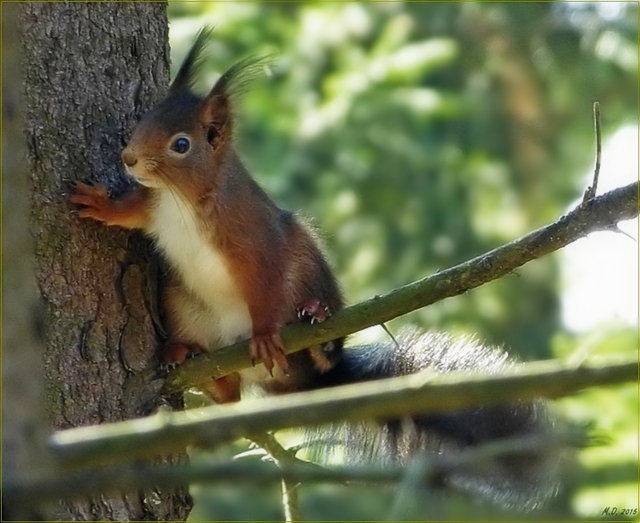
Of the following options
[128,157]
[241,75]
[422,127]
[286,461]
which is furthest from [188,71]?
[422,127]

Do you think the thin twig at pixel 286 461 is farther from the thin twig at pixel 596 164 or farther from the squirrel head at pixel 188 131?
the thin twig at pixel 596 164

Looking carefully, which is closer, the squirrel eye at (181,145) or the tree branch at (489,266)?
the tree branch at (489,266)

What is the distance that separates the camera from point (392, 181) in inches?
257

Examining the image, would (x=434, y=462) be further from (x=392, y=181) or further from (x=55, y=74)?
(x=392, y=181)

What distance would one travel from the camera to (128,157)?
7.64ft

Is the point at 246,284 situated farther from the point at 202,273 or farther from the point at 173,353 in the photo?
the point at 173,353

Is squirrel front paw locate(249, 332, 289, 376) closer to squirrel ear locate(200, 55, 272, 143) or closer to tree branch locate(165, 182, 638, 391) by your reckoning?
tree branch locate(165, 182, 638, 391)

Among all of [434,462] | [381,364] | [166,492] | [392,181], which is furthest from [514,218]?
[434,462]

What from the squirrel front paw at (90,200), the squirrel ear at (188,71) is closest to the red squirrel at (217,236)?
the squirrel ear at (188,71)

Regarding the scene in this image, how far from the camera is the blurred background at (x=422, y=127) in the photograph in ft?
19.3

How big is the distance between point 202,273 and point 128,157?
0.39m

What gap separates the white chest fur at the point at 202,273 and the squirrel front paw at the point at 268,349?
222mm

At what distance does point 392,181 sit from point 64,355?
14.9 ft

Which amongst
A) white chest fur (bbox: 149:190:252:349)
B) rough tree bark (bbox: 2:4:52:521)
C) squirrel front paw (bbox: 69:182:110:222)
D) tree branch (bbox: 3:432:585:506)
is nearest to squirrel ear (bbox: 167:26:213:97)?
white chest fur (bbox: 149:190:252:349)
